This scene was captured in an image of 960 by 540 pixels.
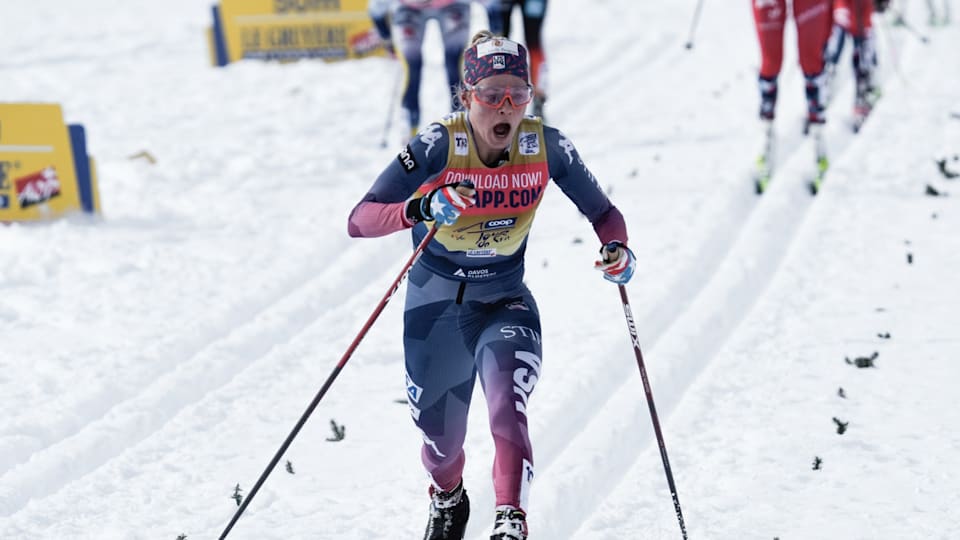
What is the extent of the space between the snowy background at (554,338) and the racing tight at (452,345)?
54 cm

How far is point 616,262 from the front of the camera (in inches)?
158

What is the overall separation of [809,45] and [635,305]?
11.3ft

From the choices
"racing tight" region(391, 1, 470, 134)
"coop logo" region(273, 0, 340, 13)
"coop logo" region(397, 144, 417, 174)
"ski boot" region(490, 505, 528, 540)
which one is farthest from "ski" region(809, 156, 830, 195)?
"coop logo" region(273, 0, 340, 13)

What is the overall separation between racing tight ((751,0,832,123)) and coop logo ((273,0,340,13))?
23.7 feet

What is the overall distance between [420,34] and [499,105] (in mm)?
6102

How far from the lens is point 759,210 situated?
8.19m

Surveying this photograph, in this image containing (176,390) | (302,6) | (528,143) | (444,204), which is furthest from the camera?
(302,6)

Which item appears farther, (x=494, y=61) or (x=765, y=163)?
(x=765, y=163)

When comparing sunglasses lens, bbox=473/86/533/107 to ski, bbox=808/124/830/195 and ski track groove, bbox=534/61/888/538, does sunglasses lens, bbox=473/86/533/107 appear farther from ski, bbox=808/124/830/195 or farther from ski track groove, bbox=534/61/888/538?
ski, bbox=808/124/830/195

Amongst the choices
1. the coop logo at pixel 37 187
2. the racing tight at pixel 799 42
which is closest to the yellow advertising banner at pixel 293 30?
the coop logo at pixel 37 187

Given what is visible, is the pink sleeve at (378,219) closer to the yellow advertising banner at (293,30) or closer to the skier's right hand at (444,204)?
the skier's right hand at (444,204)

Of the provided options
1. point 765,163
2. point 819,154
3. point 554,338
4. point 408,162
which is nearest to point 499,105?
point 408,162

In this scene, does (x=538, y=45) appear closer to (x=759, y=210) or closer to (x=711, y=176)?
(x=711, y=176)

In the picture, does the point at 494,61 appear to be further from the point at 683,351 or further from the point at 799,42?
the point at 799,42
